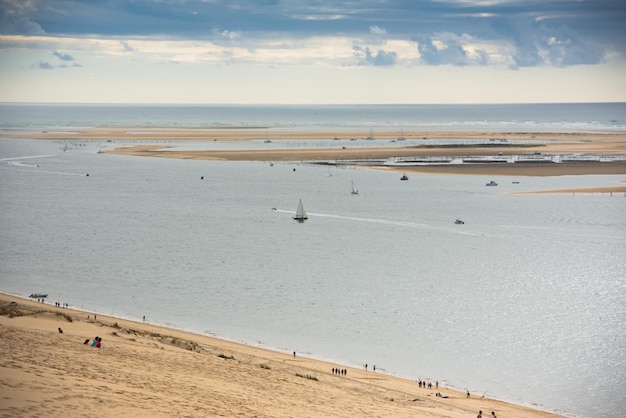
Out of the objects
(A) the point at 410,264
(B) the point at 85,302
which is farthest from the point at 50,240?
(A) the point at 410,264

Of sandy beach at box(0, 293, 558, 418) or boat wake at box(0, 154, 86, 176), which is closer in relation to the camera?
sandy beach at box(0, 293, 558, 418)

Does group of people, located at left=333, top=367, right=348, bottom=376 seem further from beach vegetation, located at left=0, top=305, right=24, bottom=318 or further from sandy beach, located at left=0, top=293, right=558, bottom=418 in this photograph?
beach vegetation, located at left=0, top=305, right=24, bottom=318

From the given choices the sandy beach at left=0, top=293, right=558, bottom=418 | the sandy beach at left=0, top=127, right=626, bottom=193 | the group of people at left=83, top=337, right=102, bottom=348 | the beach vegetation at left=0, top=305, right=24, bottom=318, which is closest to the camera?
the sandy beach at left=0, top=293, right=558, bottom=418

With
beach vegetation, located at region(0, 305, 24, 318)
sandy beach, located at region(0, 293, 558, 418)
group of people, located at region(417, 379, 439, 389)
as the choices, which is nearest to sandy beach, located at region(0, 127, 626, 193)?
group of people, located at region(417, 379, 439, 389)

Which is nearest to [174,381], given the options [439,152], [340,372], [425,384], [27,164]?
[340,372]

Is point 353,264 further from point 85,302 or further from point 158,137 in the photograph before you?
point 158,137

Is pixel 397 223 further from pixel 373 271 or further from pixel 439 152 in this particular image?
pixel 439 152

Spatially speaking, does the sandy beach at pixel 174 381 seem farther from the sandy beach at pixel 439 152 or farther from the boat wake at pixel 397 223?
the sandy beach at pixel 439 152
